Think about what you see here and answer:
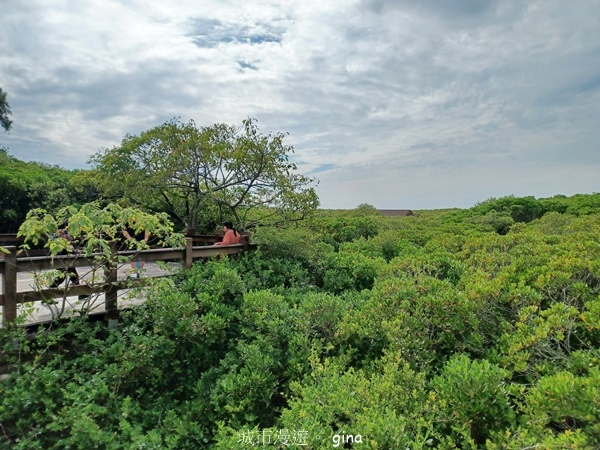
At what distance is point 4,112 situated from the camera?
24953 mm

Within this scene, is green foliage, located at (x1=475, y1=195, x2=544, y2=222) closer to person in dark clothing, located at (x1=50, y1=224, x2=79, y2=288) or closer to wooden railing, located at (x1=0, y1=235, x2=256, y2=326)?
wooden railing, located at (x1=0, y1=235, x2=256, y2=326)

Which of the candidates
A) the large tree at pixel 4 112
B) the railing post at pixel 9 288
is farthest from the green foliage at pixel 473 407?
the large tree at pixel 4 112

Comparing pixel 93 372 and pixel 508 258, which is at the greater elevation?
pixel 508 258

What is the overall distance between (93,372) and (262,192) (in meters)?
6.57

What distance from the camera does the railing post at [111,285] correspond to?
14.5 feet

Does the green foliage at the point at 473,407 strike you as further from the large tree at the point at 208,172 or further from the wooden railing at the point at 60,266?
the large tree at the point at 208,172

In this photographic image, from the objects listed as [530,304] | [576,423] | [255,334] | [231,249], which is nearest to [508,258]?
[530,304]

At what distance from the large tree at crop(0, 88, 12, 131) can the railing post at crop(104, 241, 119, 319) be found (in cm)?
2882

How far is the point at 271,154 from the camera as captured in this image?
8.99 m

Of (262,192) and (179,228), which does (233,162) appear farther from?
(179,228)

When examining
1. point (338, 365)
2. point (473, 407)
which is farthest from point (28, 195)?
point (473, 407)

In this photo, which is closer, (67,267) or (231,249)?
(67,267)

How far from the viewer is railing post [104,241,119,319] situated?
4422 mm

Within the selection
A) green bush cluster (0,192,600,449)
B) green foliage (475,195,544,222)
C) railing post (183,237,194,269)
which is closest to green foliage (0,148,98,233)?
railing post (183,237,194,269)
